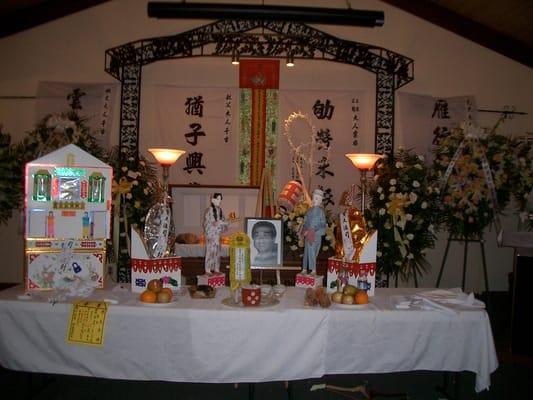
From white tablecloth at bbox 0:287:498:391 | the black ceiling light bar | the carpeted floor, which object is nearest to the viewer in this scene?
white tablecloth at bbox 0:287:498:391

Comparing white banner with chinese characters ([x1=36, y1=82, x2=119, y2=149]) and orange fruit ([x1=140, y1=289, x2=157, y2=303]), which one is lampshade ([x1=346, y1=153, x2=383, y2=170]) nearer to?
orange fruit ([x1=140, y1=289, x2=157, y2=303])

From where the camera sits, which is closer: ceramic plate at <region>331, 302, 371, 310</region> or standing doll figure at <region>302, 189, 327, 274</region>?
ceramic plate at <region>331, 302, 371, 310</region>

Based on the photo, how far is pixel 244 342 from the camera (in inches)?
92.4

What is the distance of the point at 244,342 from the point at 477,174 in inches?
114

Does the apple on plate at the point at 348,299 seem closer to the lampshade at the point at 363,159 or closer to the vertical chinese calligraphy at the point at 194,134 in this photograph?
the lampshade at the point at 363,159

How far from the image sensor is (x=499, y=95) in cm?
595

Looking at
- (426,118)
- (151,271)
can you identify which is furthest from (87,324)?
(426,118)

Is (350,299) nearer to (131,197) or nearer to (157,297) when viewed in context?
(157,297)

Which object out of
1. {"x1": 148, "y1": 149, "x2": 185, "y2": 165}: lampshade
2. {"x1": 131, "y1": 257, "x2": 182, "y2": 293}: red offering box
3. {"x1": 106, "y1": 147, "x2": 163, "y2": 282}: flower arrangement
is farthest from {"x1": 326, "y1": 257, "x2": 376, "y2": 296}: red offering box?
{"x1": 106, "y1": 147, "x2": 163, "y2": 282}: flower arrangement

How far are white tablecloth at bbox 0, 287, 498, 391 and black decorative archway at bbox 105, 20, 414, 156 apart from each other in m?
2.92

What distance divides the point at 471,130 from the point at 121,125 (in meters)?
3.99

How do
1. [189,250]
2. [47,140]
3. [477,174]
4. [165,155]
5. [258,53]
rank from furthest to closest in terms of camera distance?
[258,53] < [189,250] < [477,174] < [47,140] < [165,155]

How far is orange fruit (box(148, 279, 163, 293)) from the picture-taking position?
99.0 inches

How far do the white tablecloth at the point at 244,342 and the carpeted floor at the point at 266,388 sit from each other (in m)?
0.51
